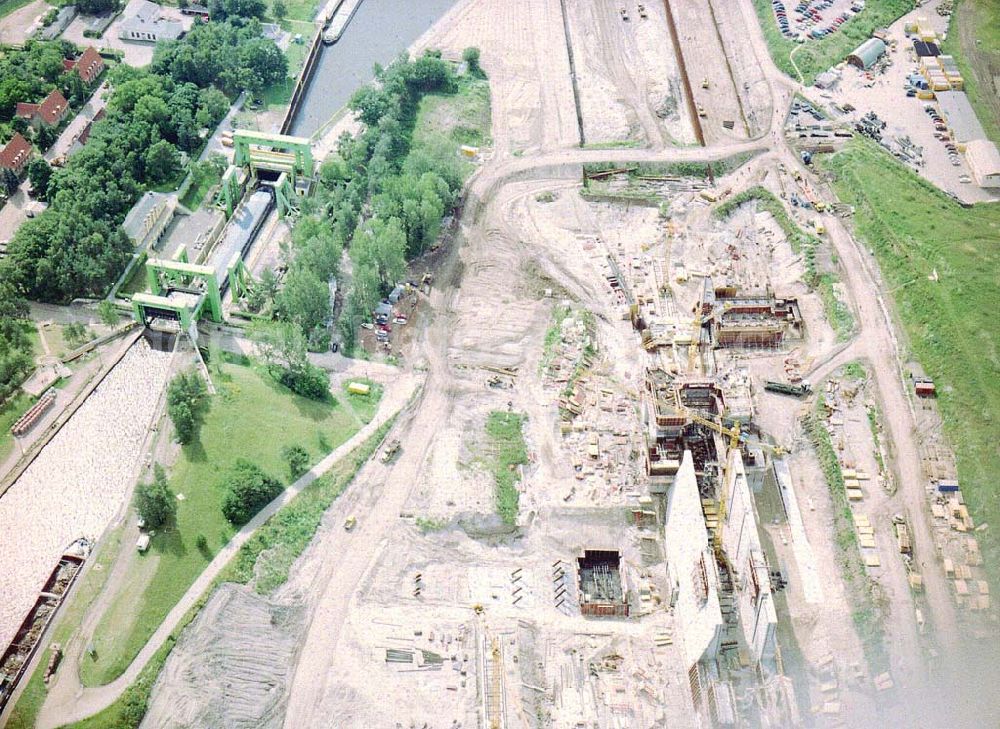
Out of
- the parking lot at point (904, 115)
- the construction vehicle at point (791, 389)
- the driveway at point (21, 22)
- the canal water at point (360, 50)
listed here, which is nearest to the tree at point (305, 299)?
the canal water at point (360, 50)

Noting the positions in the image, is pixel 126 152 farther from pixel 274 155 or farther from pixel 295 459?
pixel 295 459

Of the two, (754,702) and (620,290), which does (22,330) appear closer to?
(620,290)


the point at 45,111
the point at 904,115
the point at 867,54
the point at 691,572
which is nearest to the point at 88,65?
the point at 45,111

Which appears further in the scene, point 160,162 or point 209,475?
point 160,162

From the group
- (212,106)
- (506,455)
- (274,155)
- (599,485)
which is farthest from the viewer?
(212,106)

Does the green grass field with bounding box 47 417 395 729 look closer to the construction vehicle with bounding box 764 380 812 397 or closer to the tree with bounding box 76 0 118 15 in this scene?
the construction vehicle with bounding box 764 380 812 397

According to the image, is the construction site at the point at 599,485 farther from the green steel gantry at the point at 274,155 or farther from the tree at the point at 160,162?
the tree at the point at 160,162
